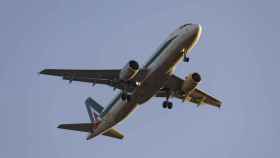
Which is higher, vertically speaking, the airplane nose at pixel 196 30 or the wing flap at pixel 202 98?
the airplane nose at pixel 196 30

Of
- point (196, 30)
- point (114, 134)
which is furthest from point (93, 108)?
point (196, 30)

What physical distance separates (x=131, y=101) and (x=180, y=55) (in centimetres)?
666

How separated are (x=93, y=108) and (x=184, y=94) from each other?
526 inches

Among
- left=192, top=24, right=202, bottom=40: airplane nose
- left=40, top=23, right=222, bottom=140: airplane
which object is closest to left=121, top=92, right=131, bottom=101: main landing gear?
left=40, top=23, right=222, bottom=140: airplane

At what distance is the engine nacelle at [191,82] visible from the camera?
53.5 meters

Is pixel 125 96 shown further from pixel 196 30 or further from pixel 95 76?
pixel 196 30

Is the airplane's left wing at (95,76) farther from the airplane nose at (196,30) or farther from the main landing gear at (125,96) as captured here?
the airplane nose at (196,30)

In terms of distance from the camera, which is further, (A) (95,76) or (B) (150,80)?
(A) (95,76)

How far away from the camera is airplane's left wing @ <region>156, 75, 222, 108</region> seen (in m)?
55.0

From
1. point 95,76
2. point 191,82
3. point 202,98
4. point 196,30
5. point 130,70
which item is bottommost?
point 202,98

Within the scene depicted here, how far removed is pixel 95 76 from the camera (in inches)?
2076

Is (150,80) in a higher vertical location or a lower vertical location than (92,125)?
higher

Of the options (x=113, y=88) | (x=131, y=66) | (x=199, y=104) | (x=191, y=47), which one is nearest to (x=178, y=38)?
(x=191, y=47)

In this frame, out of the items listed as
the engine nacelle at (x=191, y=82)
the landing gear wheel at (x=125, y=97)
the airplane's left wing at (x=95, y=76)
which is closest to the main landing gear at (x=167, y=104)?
the engine nacelle at (x=191, y=82)
